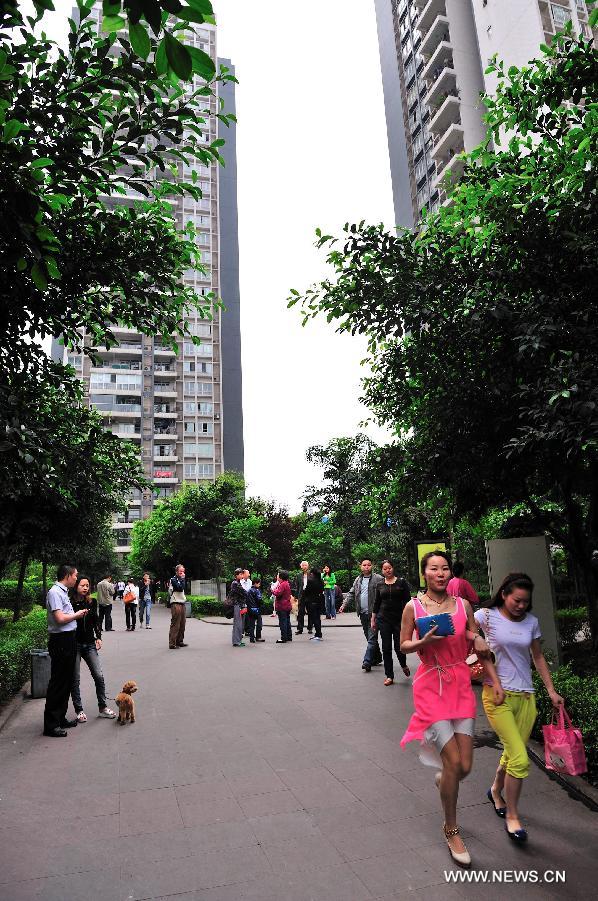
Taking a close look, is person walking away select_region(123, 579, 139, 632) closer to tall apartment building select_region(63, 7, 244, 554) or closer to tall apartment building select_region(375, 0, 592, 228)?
tall apartment building select_region(375, 0, 592, 228)

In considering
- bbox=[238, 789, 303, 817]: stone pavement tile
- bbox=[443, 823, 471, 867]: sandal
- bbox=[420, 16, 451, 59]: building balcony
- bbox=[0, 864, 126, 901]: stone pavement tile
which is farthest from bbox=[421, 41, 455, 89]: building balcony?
bbox=[0, 864, 126, 901]: stone pavement tile

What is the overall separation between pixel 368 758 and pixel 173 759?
178 centimetres

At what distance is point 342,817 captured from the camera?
417 cm

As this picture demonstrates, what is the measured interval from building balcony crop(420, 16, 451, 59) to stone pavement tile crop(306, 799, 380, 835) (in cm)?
5250

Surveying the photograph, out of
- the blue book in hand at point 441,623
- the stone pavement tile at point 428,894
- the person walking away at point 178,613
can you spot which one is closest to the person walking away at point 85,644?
the blue book in hand at point 441,623

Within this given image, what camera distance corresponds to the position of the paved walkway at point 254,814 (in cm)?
334

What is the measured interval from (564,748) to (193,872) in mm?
2259

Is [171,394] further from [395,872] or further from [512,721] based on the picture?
[395,872]

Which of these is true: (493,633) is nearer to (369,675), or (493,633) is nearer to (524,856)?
(524,856)

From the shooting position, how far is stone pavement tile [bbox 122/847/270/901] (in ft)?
10.8

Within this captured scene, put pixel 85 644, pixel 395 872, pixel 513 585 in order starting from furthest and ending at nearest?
pixel 85 644
pixel 513 585
pixel 395 872

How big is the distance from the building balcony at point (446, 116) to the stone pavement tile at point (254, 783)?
4807 centimetres

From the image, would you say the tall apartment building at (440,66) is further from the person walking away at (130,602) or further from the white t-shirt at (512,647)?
the white t-shirt at (512,647)

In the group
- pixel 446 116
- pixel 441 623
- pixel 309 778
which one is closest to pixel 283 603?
pixel 309 778
